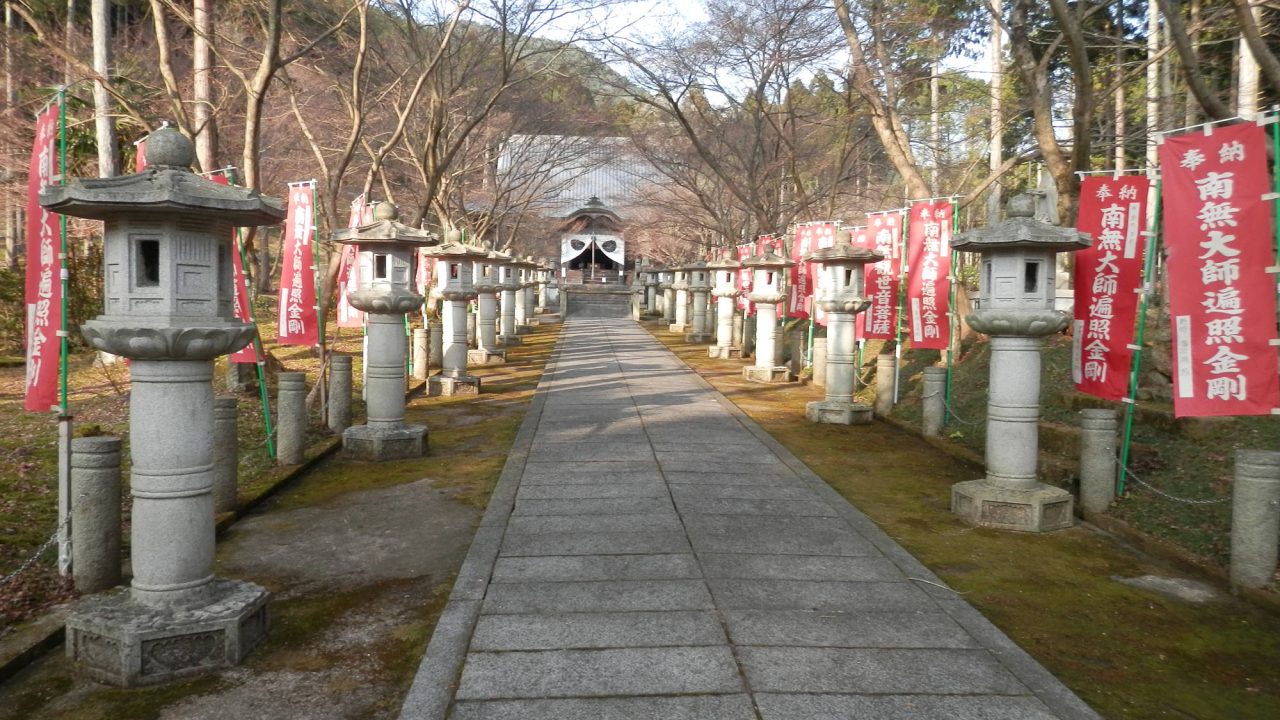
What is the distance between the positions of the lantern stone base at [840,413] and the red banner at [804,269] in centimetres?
535

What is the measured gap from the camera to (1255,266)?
5953 millimetres

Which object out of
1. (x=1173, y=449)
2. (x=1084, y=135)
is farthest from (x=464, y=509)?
(x=1084, y=135)

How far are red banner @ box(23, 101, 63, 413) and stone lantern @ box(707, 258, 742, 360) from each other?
17564 millimetres

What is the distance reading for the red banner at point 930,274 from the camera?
471 inches

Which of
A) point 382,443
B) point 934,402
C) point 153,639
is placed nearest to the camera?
point 153,639

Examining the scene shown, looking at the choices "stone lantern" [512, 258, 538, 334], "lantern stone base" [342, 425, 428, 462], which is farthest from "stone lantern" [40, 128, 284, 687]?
"stone lantern" [512, 258, 538, 334]

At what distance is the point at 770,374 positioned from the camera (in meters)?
17.3

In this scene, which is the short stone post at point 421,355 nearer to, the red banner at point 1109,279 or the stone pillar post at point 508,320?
the stone pillar post at point 508,320

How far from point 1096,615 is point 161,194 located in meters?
5.86

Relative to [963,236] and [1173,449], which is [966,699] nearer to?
[963,236]

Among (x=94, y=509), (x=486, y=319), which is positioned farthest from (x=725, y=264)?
(x=94, y=509)

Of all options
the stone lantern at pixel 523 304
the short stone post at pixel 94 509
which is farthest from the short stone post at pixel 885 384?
the stone lantern at pixel 523 304

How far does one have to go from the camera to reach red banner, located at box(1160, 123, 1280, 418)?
5930 mm

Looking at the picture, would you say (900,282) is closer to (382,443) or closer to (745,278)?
(382,443)
